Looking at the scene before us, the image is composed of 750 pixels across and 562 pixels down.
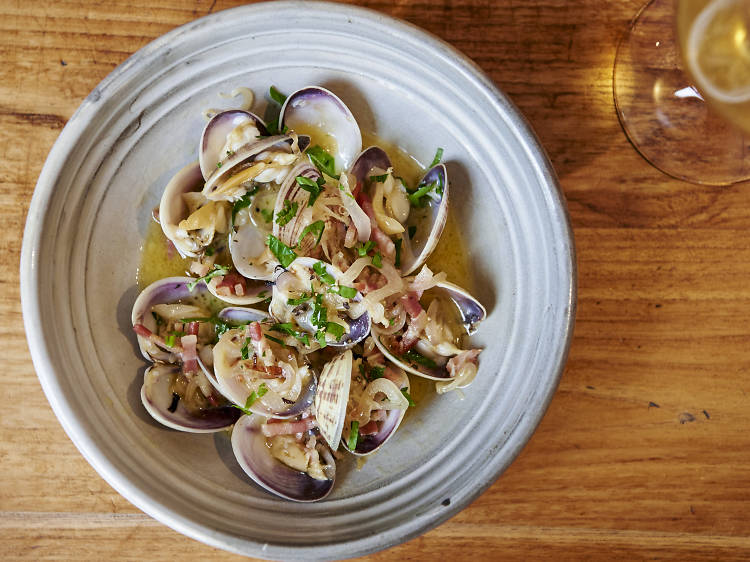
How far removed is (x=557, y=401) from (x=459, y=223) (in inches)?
21.4

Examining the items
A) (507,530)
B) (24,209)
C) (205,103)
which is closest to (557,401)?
(507,530)

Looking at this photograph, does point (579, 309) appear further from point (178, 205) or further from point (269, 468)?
point (178, 205)

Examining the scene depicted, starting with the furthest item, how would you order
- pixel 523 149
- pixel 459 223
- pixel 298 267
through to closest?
pixel 459 223
pixel 298 267
pixel 523 149

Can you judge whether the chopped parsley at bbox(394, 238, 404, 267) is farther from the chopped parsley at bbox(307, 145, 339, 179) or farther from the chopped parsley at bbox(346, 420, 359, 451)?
the chopped parsley at bbox(346, 420, 359, 451)

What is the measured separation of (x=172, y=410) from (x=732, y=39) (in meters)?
1.54

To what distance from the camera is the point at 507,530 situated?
1564 mm

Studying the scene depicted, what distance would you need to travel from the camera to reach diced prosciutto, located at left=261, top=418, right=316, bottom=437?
4.75 feet

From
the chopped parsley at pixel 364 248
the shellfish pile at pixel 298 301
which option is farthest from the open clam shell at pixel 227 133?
the chopped parsley at pixel 364 248

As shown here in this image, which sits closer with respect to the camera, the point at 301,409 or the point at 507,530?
the point at 301,409

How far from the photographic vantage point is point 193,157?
149 centimetres

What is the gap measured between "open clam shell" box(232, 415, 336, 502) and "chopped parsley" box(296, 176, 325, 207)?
570mm

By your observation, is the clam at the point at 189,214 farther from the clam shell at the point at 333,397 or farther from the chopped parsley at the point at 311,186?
the clam shell at the point at 333,397

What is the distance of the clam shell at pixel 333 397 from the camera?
1.32 meters

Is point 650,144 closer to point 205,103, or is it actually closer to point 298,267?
point 298,267
